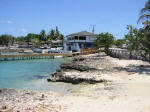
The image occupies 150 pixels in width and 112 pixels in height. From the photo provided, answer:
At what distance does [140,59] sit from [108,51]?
1164cm

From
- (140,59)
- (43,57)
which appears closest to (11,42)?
(43,57)

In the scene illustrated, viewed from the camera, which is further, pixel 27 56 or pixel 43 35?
pixel 43 35

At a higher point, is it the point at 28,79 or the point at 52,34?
the point at 52,34

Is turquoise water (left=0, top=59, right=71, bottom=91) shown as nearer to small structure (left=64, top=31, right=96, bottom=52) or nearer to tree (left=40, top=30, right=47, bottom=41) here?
small structure (left=64, top=31, right=96, bottom=52)

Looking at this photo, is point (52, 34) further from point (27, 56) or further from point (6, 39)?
point (6, 39)

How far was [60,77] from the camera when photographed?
16.8 meters

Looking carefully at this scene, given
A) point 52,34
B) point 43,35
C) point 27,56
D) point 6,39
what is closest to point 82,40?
point 27,56

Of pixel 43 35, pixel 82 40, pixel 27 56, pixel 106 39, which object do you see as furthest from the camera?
pixel 43 35

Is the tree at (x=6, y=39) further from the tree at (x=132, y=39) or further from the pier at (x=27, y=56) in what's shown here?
the tree at (x=132, y=39)

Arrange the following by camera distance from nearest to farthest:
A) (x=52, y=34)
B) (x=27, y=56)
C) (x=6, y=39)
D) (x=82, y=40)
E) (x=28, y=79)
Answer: (x=28, y=79)
(x=27, y=56)
(x=82, y=40)
(x=52, y=34)
(x=6, y=39)

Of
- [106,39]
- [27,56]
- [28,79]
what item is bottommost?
[28,79]

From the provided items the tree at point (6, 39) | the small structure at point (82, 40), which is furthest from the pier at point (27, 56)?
the tree at point (6, 39)

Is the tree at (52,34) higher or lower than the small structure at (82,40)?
higher

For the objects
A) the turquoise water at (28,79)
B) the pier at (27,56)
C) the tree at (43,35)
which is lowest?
the turquoise water at (28,79)
